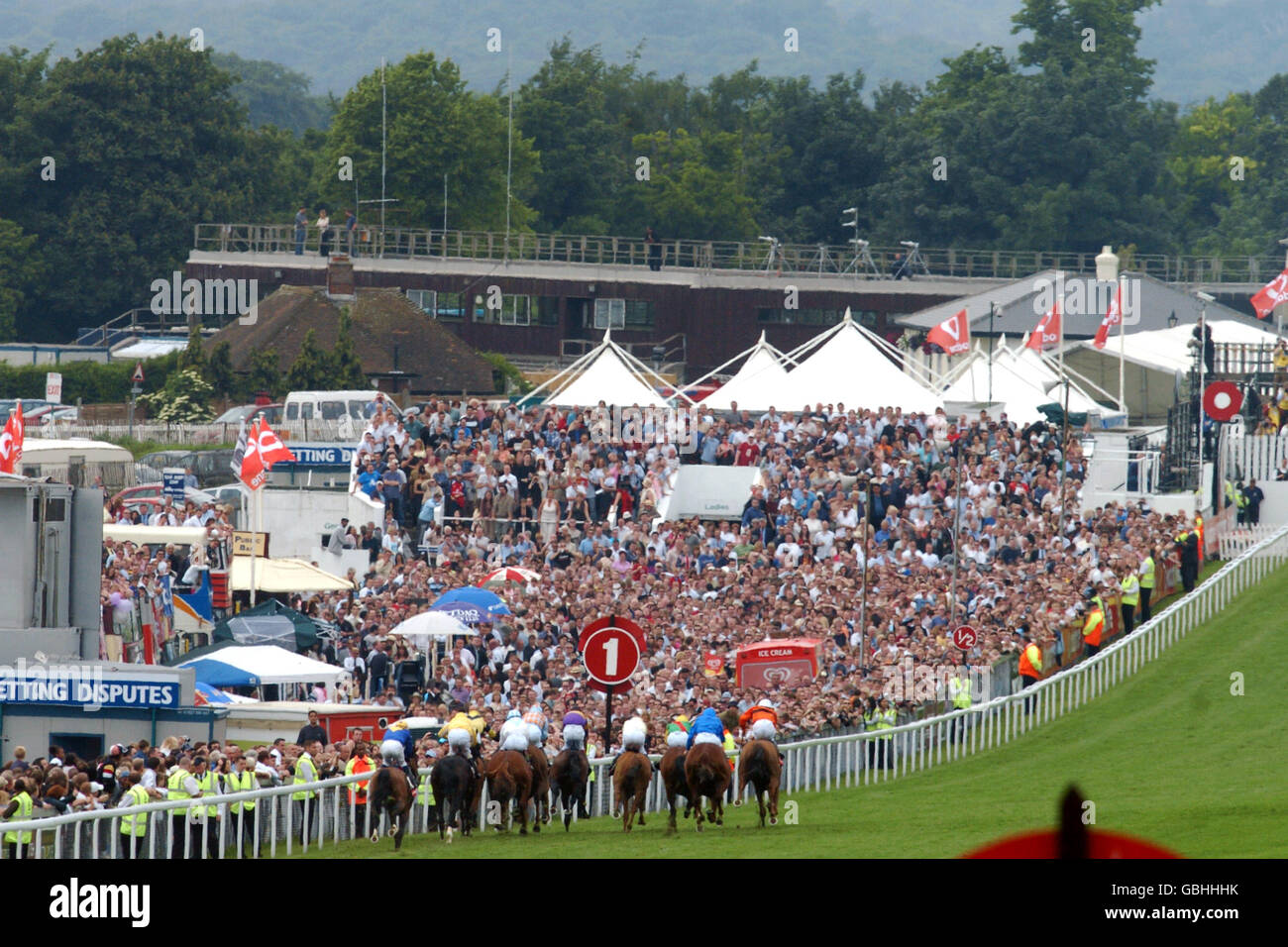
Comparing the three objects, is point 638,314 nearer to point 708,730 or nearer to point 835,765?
point 835,765

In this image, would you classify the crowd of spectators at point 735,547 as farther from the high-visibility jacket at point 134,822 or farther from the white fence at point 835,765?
the high-visibility jacket at point 134,822

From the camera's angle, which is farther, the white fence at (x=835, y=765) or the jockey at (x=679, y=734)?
the jockey at (x=679, y=734)

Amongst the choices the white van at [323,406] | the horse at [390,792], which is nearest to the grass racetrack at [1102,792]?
the horse at [390,792]

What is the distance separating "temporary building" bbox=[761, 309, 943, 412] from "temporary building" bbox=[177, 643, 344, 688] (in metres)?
16.5

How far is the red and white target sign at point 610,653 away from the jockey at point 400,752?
1.67 meters

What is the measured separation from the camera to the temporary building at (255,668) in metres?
23.3

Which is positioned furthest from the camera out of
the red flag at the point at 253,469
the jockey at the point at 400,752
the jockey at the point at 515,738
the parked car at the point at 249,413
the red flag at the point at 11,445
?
the parked car at the point at 249,413

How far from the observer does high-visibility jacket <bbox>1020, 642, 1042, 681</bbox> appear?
23.1 meters

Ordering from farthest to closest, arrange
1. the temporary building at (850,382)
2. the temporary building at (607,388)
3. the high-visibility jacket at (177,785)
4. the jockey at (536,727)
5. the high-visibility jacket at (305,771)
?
the temporary building at (607,388)
the temporary building at (850,382)
the jockey at (536,727)
the high-visibility jacket at (305,771)
the high-visibility jacket at (177,785)

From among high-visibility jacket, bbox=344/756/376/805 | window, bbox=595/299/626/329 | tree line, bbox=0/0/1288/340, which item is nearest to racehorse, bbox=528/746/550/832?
high-visibility jacket, bbox=344/756/376/805

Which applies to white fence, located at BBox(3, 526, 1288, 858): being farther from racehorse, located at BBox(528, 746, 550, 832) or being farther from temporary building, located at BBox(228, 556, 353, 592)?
temporary building, located at BBox(228, 556, 353, 592)

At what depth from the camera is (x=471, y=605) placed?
2803 cm

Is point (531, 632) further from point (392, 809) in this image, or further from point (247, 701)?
point (392, 809)

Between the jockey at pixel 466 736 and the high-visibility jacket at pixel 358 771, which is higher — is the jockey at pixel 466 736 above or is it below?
above
